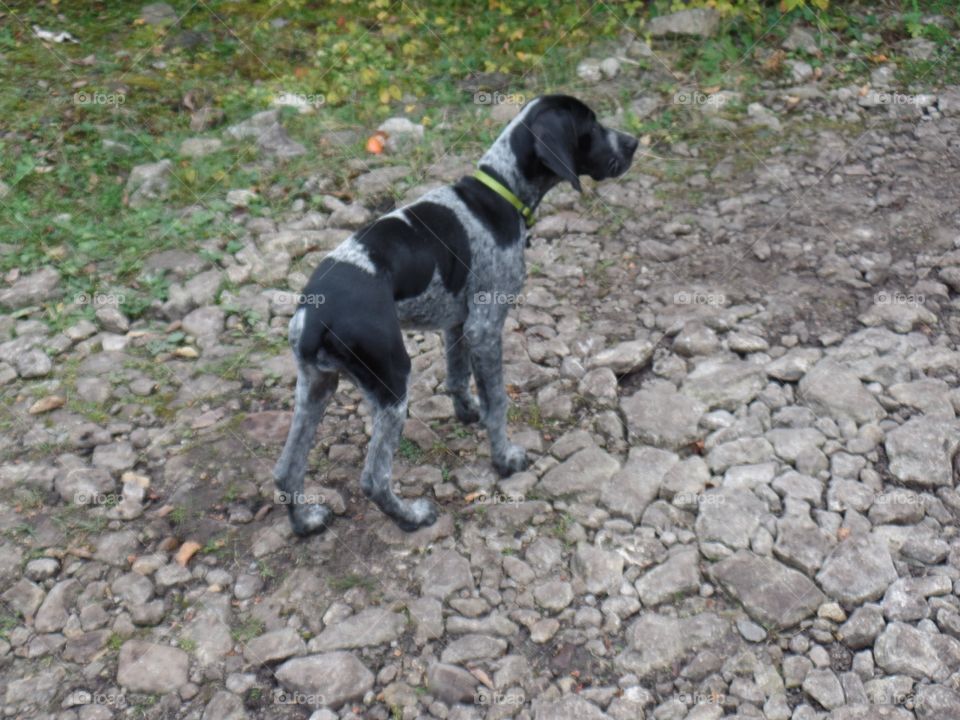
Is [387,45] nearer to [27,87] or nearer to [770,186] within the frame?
[27,87]

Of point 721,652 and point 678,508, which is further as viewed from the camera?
point 678,508

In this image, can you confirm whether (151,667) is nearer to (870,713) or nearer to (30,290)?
(870,713)

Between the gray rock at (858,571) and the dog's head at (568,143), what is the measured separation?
7.28 ft

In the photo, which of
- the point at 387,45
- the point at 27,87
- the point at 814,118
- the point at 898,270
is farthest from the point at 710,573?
the point at 27,87

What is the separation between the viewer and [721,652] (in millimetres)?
4453

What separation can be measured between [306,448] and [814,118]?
564 cm

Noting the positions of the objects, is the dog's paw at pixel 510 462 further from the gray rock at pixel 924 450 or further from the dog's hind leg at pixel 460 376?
the gray rock at pixel 924 450

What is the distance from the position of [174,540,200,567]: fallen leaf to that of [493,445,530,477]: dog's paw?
165 cm

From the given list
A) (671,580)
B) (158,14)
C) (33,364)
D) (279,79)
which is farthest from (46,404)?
(158,14)

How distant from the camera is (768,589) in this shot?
15.3ft

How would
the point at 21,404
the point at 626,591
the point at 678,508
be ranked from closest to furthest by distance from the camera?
the point at 626,591, the point at 678,508, the point at 21,404

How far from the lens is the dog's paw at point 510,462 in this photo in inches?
218

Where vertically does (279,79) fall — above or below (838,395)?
above

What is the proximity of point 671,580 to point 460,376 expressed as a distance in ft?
5.79
